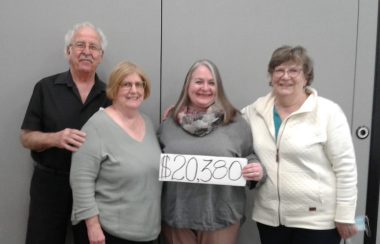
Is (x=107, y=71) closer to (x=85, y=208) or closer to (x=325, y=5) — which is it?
(x=85, y=208)

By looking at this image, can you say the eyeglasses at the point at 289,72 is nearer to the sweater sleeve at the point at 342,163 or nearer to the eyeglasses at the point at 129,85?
the sweater sleeve at the point at 342,163

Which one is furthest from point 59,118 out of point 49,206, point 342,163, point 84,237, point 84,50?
point 342,163

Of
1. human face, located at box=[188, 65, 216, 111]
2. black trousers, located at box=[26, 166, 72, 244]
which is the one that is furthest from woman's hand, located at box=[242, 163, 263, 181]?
black trousers, located at box=[26, 166, 72, 244]

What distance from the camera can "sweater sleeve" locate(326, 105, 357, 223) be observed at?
1.47 metres

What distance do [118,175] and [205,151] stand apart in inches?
15.8

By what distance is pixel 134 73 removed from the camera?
1.49 metres

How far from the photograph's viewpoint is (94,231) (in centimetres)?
141

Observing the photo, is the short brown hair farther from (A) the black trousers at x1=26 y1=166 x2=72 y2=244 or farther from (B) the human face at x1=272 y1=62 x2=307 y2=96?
(A) the black trousers at x1=26 y1=166 x2=72 y2=244

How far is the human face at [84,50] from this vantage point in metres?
1.69

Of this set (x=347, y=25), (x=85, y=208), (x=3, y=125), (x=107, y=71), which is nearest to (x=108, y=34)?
(x=107, y=71)

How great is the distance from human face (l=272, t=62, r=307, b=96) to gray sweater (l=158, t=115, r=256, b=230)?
0.84ft

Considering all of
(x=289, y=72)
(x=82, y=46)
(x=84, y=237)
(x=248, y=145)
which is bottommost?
(x=84, y=237)

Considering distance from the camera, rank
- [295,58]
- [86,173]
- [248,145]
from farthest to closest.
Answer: [248,145] < [295,58] < [86,173]

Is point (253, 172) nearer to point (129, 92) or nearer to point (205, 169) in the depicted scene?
point (205, 169)
